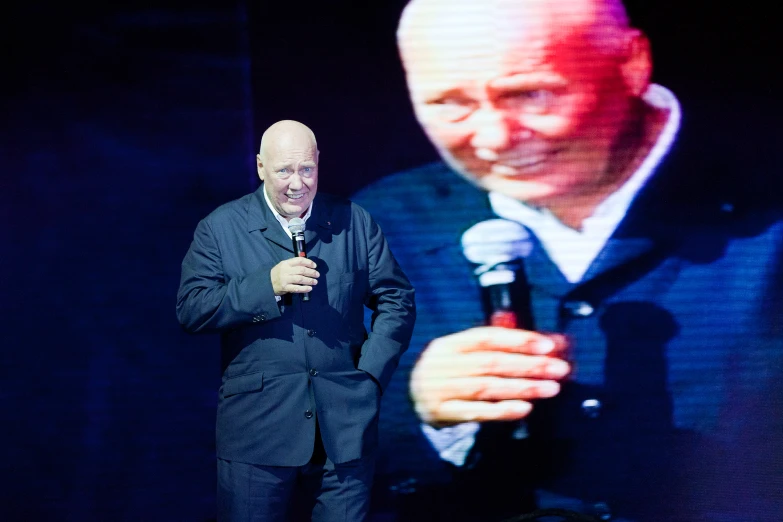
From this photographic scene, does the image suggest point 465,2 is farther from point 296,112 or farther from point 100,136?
point 100,136

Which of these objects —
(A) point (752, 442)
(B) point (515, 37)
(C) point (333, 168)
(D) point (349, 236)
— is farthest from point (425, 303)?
(A) point (752, 442)

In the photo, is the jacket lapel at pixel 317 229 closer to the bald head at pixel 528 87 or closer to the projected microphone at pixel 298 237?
the projected microphone at pixel 298 237

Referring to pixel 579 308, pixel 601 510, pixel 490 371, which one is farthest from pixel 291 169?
pixel 601 510

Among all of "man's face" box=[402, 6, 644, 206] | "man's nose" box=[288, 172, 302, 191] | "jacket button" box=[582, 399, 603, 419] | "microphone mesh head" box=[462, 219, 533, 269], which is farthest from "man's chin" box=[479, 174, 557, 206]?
"man's nose" box=[288, 172, 302, 191]

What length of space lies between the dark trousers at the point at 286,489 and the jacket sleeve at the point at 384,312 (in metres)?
0.27

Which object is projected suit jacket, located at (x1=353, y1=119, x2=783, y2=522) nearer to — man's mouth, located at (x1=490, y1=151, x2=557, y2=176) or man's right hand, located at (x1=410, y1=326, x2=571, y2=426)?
man's right hand, located at (x1=410, y1=326, x2=571, y2=426)

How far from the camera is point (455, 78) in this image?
3.28 meters

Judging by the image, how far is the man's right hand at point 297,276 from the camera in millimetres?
2199

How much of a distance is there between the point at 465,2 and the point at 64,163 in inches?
68.0

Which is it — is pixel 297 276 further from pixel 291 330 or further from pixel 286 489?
pixel 286 489

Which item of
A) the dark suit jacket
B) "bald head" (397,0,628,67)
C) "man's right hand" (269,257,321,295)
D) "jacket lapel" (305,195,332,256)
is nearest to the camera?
"man's right hand" (269,257,321,295)

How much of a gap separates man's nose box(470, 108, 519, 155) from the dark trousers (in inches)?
55.2

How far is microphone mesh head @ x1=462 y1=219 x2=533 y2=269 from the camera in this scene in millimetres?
3311

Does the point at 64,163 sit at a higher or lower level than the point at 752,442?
higher
